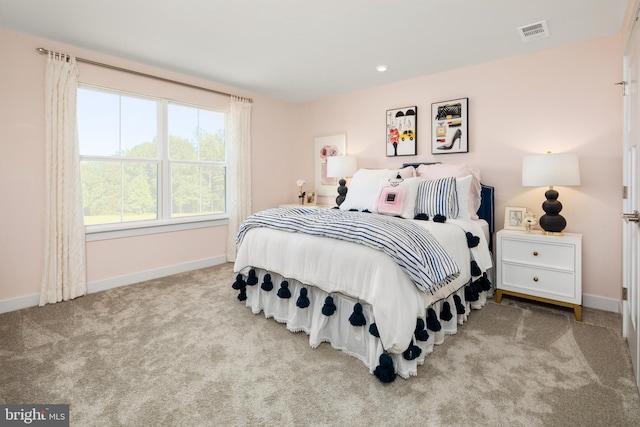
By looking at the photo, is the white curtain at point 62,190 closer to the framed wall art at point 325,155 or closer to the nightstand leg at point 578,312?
the framed wall art at point 325,155

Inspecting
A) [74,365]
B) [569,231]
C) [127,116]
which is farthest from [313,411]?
[127,116]

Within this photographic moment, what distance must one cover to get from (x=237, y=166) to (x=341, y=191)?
4.74 ft

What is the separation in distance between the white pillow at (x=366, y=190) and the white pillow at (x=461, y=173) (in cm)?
35

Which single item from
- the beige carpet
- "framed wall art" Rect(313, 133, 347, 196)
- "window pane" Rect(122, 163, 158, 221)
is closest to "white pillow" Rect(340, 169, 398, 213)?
"framed wall art" Rect(313, 133, 347, 196)

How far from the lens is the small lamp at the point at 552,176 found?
263 centimetres

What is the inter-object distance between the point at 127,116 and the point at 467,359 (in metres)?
3.89

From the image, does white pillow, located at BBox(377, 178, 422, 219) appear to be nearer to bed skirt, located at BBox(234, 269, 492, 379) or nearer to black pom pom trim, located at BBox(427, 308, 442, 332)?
bed skirt, located at BBox(234, 269, 492, 379)

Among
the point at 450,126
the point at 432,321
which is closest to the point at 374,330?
the point at 432,321

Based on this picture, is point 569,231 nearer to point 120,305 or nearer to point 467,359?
point 467,359

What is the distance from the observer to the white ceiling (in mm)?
2377

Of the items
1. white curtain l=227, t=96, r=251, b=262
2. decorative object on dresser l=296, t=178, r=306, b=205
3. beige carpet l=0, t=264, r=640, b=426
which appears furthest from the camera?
decorative object on dresser l=296, t=178, r=306, b=205

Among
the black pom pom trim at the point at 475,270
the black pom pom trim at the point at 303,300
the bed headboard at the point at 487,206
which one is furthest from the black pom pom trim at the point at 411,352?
the bed headboard at the point at 487,206

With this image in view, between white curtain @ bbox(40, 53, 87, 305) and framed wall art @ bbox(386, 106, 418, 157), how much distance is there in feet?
11.0

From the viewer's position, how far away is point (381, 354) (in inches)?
71.4
